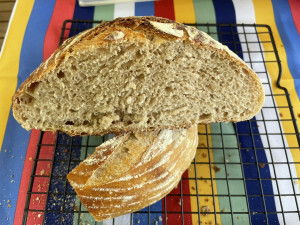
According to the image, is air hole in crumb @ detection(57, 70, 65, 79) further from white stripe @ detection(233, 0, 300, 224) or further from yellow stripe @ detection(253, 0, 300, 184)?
yellow stripe @ detection(253, 0, 300, 184)

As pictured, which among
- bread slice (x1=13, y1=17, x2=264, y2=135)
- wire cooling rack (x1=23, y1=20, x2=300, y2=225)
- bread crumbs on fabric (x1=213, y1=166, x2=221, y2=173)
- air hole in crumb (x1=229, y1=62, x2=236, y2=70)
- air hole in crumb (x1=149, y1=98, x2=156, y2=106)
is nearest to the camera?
bread slice (x1=13, y1=17, x2=264, y2=135)

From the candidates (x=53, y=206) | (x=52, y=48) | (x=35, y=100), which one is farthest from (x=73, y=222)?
(x=52, y=48)

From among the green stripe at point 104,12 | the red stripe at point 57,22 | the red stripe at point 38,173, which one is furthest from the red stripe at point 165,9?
the red stripe at point 38,173

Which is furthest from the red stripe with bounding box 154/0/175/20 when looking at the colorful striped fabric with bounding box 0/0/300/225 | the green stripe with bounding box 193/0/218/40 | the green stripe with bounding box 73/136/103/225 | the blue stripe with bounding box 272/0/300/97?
the green stripe with bounding box 73/136/103/225

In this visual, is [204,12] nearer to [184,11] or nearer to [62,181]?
[184,11]

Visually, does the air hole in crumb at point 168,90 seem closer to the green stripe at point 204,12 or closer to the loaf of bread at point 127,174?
the loaf of bread at point 127,174

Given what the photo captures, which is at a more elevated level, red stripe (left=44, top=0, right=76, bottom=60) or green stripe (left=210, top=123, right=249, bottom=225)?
red stripe (left=44, top=0, right=76, bottom=60)
